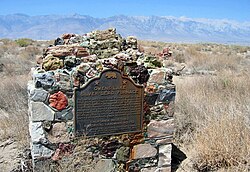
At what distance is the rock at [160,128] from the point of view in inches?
181

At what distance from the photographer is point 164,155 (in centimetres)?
475

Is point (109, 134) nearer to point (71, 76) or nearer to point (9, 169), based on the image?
point (71, 76)

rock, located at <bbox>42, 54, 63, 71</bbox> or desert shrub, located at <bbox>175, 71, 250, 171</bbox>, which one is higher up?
rock, located at <bbox>42, 54, 63, 71</bbox>

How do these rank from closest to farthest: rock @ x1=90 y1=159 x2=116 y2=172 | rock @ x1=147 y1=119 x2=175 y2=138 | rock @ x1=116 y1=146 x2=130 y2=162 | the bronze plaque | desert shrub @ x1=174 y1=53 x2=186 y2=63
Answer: the bronze plaque, rock @ x1=90 y1=159 x2=116 y2=172, rock @ x1=116 y1=146 x2=130 y2=162, rock @ x1=147 y1=119 x2=175 y2=138, desert shrub @ x1=174 y1=53 x2=186 y2=63

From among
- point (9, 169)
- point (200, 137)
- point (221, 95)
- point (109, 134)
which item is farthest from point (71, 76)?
point (221, 95)

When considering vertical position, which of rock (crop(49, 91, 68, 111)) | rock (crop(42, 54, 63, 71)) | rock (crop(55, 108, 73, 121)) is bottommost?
rock (crop(55, 108, 73, 121))

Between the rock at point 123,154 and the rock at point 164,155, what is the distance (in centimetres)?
49

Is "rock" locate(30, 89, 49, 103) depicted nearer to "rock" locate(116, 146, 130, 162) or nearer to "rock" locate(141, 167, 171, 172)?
"rock" locate(116, 146, 130, 162)

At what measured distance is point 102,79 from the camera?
421 cm

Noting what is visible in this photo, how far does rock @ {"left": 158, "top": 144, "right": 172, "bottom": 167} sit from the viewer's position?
4.73 m

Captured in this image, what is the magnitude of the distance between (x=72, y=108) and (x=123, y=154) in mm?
954

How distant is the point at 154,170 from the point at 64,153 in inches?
52.0

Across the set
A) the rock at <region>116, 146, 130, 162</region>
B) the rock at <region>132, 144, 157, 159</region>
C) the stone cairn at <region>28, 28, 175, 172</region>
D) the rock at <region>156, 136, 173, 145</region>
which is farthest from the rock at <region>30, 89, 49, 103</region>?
the rock at <region>156, 136, 173, 145</region>

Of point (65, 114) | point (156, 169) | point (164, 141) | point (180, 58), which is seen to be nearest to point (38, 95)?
point (65, 114)
